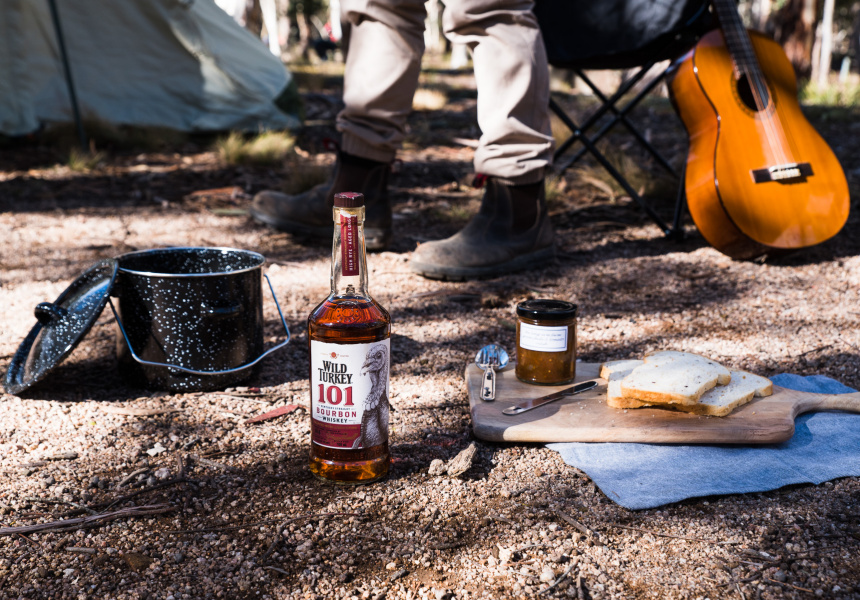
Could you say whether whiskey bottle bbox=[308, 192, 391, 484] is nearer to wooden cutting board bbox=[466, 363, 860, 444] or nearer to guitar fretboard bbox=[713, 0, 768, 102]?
wooden cutting board bbox=[466, 363, 860, 444]

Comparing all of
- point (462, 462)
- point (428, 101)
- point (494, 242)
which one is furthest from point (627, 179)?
point (428, 101)

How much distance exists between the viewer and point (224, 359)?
1956 mm

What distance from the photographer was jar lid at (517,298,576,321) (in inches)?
71.1

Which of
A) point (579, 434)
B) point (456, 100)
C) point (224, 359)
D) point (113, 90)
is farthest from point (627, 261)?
point (456, 100)

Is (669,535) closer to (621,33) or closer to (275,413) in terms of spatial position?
(275,413)

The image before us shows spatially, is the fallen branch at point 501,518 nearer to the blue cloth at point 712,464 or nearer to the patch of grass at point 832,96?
the blue cloth at point 712,464

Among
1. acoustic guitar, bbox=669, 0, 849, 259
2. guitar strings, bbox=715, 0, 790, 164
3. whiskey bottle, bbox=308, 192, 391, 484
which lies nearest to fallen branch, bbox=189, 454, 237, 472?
whiskey bottle, bbox=308, 192, 391, 484

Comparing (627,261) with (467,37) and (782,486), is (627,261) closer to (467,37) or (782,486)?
(467,37)

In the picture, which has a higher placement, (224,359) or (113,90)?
(113,90)

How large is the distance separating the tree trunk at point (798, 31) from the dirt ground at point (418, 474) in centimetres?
769

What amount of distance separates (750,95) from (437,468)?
2486 millimetres

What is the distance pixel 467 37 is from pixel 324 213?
105 cm

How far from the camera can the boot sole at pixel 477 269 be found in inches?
115

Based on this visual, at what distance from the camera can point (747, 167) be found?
295 cm
